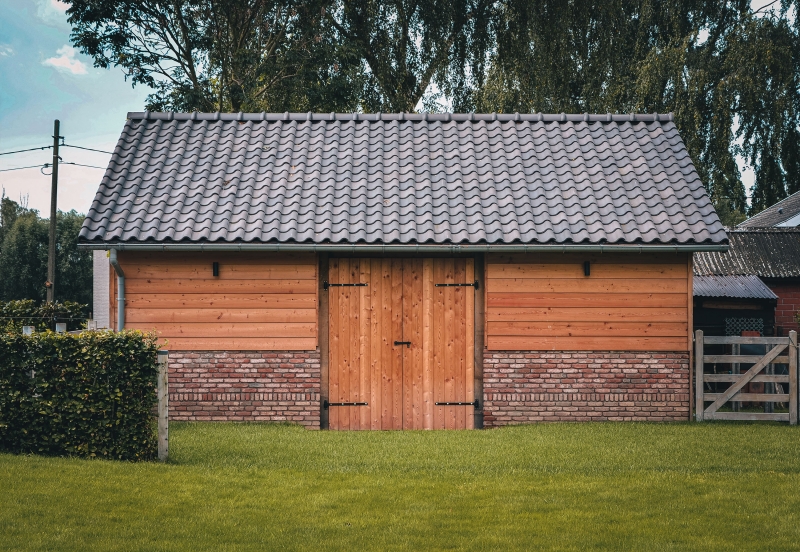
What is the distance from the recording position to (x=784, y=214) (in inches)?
1225

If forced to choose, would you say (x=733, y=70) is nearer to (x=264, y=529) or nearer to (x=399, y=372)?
(x=399, y=372)

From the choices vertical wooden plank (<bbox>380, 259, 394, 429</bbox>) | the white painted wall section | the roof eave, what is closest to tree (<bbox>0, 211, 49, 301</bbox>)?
the white painted wall section

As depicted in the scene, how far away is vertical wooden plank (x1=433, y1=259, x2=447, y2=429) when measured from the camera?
13.4 metres

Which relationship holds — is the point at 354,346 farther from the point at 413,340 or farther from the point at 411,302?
the point at 411,302

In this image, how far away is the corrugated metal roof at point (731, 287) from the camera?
843 inches

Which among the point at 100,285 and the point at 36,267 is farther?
the point at 36,267

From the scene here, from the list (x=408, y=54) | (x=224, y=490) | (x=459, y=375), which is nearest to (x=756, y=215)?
(x=408, y=54)

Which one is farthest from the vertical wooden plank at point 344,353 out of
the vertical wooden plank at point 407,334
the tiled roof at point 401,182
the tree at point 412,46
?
the tree at point 412,46

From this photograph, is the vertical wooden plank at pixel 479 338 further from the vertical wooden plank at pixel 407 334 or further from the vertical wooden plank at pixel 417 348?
the vertical wooden plank at pixel 407 334

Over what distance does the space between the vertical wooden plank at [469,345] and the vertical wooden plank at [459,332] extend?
0.03 m

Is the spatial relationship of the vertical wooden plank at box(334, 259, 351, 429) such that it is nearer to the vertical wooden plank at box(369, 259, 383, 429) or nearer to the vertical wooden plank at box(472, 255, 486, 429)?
the vertical wooden plank at box(369, 259, 383, 429)

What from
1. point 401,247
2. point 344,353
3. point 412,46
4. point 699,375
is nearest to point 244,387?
point 344,353

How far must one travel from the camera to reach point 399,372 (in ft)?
44.0

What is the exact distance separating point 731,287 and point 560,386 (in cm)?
1080
